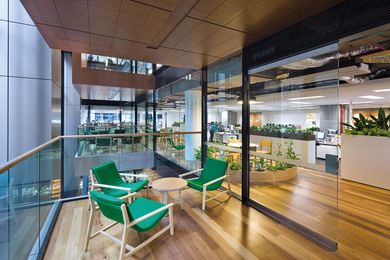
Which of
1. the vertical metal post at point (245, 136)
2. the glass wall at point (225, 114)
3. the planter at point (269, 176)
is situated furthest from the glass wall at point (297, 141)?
the glass wall at point (225, 114)

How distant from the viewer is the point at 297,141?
4445 mm

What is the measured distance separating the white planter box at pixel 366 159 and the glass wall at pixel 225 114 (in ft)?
8.91

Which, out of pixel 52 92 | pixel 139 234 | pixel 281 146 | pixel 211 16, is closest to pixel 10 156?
pixel 52 92

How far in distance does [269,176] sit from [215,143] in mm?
1439

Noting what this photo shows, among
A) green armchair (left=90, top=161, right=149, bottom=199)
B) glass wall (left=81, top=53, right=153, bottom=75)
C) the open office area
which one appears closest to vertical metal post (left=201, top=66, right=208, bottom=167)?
the open office area

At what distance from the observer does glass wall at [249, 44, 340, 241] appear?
2.70 metres

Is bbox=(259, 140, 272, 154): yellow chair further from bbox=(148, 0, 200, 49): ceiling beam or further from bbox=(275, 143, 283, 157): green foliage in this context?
bbox=(148, 0, 200, 49): ceiling beam

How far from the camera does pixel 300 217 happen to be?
9.28 feet

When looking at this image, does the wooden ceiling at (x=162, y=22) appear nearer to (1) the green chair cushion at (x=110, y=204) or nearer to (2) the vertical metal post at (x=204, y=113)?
(2) the vertical metal post at (x=204, y=113)

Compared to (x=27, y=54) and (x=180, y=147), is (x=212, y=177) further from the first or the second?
(x=27, y=54)

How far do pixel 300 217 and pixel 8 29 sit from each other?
20.8 feet

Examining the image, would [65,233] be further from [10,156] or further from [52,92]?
[52,92]

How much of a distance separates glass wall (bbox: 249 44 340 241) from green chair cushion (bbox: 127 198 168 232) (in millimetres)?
1833

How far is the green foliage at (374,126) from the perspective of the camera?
420 cm
